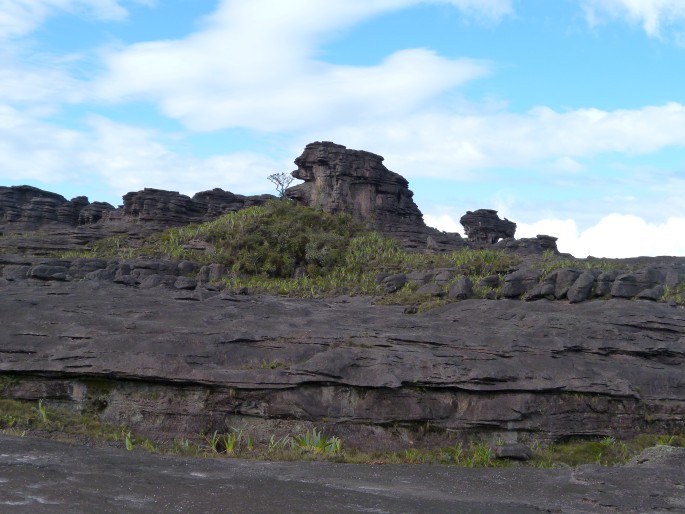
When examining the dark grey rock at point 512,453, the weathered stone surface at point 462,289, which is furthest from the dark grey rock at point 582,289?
the dark grey rock at point 512,453

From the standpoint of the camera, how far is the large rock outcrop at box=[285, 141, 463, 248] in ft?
129

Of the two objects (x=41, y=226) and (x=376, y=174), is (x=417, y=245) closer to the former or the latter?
(x=376, y=174)

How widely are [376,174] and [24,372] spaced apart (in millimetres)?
26109

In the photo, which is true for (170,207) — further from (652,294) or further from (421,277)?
(652,294)

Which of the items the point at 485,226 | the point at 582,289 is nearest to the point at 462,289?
the point at 582,289

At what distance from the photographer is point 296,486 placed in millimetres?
10219

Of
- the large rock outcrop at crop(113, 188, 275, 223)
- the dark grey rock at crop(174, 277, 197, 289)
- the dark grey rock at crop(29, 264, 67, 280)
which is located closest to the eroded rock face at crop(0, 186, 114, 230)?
the large rock outcrop at crop(113, 188, 275, 223)

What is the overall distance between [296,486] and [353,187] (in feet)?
100.0

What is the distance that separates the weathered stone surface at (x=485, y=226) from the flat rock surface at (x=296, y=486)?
35.6 metres

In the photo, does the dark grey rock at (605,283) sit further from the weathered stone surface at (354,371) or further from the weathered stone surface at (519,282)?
the weathered stone surface at (354,371)

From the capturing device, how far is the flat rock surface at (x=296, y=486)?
8.91 metres

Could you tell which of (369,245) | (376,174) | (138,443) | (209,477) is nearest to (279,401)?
(138,443)

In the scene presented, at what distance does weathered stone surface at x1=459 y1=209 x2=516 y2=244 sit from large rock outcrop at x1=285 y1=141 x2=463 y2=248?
27.4 ft

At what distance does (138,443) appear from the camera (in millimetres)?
15242
